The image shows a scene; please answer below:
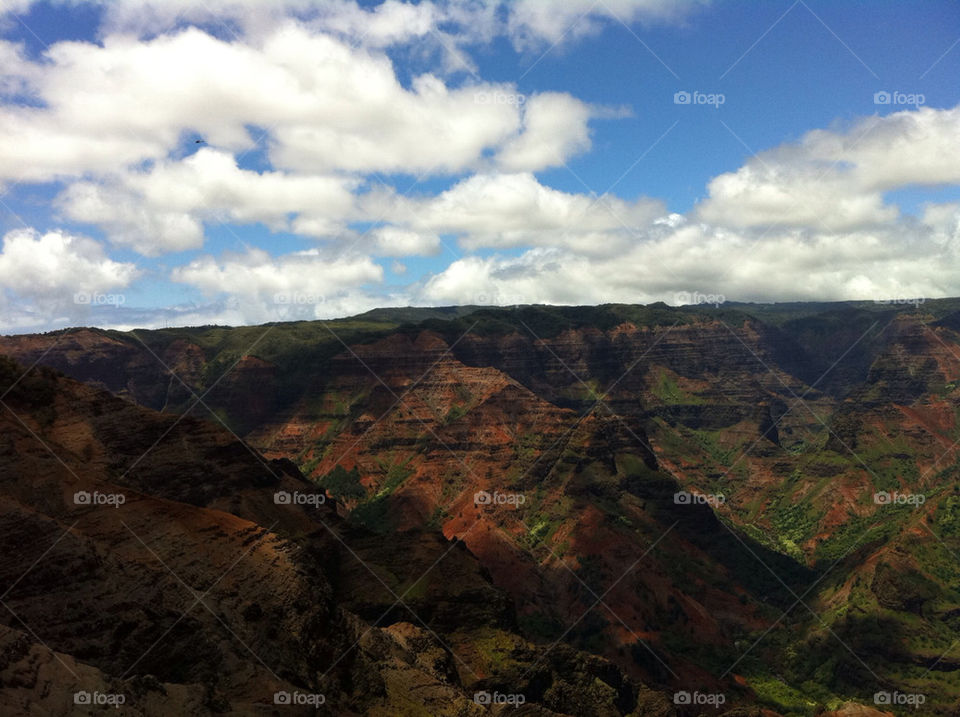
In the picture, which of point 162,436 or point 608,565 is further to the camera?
point 608,565

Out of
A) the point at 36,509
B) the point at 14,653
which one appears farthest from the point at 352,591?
the point at 14,653

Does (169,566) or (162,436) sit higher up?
(162,436)

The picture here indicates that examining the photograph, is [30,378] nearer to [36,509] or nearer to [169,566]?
[36,509]

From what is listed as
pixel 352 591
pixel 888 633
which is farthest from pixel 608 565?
pixel 352 591

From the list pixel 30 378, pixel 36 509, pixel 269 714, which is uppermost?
pixel 30 378

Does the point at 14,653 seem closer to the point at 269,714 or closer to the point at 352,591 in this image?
the point at 269,714

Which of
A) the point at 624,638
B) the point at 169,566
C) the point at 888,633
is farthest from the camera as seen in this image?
the point at 888,633

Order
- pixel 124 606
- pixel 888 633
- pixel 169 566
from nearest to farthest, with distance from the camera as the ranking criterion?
pixel 124 606
pixel 169 566
pixel 888 633

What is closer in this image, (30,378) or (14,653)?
(14,653)

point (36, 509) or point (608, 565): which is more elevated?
point (36, 509)
